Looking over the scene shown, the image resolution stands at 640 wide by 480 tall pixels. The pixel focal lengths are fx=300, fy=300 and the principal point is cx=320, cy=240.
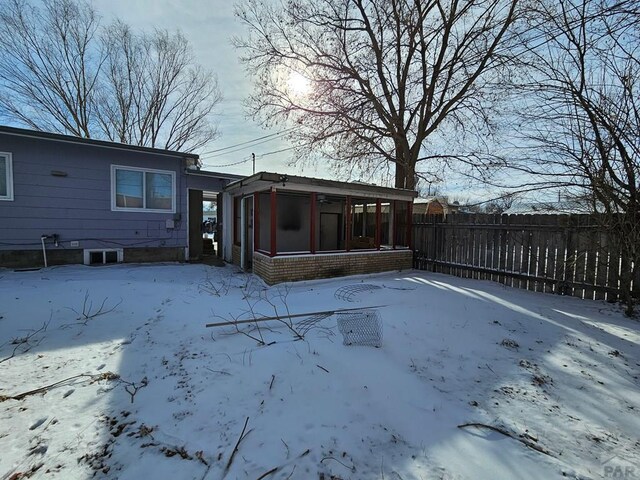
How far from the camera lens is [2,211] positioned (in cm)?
730

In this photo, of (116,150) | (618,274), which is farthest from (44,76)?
(618,274)

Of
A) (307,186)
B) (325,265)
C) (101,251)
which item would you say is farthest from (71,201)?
(325,265)

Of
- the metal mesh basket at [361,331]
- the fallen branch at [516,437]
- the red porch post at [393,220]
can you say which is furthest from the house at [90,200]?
the fallen branch at [516,437]

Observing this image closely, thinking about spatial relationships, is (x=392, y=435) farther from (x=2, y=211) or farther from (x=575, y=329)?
(x=2, y=211)

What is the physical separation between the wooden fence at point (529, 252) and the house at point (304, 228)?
119 cm

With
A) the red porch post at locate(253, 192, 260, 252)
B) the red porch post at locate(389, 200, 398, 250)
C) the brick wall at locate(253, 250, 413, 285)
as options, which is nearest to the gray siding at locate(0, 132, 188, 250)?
the red porch post at locate(253, 192, 260, 252)

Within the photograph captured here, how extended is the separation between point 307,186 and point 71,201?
634cm

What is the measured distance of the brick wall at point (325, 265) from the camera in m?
7.42

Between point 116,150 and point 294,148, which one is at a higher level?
point 294,148

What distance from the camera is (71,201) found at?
26.3ft

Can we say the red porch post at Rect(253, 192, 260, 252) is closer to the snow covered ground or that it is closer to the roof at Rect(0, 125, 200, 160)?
the roof at Rect(0, 125, 200, 160)

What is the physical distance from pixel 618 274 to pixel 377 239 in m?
5.39

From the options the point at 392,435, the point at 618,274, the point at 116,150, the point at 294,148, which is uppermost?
the point at 294,148

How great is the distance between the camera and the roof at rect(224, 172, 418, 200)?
7.04 metres
